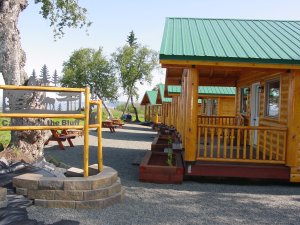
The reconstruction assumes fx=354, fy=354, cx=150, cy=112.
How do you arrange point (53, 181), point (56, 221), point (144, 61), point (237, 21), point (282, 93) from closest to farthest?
point (56, 221) < point (53, 181) < point (282, 93) < point (237, 21) < point (144, 61)

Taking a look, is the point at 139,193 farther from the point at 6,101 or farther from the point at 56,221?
the point at 6,101

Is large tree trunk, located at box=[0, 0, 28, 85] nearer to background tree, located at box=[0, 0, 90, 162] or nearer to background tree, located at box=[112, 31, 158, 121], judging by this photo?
background tree, located at box=[0, 0, 90, 162]

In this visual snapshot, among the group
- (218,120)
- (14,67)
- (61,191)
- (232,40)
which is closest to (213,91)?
(218,120)

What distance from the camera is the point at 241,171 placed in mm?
8703

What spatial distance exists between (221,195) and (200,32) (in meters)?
5.82

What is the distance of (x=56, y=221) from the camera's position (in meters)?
5.08

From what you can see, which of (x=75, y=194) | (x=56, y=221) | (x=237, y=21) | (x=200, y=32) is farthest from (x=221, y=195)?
(x=237, y=21)

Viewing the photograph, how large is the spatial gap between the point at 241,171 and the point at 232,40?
3825 mm

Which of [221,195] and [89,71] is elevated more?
[89,71]

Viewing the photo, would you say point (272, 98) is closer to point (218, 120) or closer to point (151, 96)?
point (218, 120)

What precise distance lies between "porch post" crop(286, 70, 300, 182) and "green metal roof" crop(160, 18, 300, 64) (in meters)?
0.55

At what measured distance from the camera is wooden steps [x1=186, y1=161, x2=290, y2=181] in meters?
8.64

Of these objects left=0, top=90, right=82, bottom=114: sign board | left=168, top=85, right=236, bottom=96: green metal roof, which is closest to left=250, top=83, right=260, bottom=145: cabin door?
left=0, top=90, right=82, bottom=114: sign board

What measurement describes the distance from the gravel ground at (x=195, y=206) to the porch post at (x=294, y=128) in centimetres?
51
